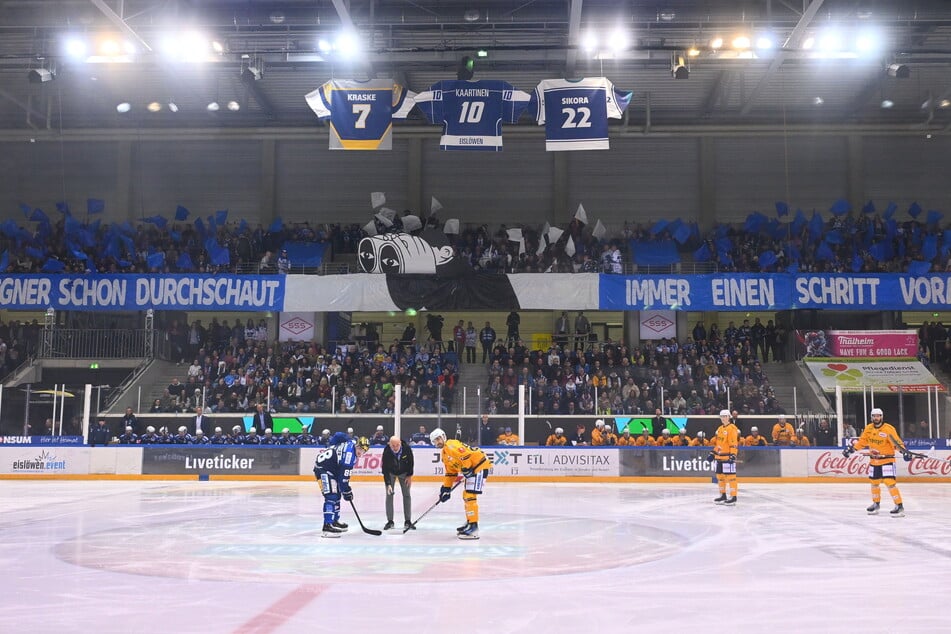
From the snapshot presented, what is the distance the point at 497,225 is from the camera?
123 feet

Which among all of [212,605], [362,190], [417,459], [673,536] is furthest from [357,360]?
[212,605]

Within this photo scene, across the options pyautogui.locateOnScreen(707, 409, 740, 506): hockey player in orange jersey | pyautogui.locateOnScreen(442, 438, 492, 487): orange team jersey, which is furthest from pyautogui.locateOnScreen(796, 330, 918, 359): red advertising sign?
pyautogui.locateOnScreen(442, 438, 492, 487): orange team jersey

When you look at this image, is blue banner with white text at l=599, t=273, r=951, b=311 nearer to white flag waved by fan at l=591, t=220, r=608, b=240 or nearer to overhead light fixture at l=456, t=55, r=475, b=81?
white flag waved by fan at l=591, t=220, r=608, b=240

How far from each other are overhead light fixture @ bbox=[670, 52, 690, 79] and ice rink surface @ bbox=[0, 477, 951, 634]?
1289 centimetres

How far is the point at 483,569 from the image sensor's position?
9.27 metres

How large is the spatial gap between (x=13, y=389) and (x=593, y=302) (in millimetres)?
19318

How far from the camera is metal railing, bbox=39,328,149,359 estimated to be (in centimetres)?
3247

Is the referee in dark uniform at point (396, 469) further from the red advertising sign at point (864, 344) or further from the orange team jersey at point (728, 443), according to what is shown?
the red advertising sign at point (864, 344)

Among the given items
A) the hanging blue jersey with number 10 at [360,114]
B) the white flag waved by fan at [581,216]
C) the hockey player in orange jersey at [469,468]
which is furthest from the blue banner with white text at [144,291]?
the hockey player in orange jersey at [469,468]

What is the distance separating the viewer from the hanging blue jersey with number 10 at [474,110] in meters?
22.2

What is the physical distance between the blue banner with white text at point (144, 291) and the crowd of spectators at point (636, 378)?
8.91m

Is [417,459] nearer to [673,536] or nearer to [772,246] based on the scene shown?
[673,536]

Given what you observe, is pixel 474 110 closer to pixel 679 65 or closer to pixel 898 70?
pixel 679 65

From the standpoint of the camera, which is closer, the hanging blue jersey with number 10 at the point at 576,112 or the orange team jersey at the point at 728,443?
the orange team jersey at the point at 728,443
